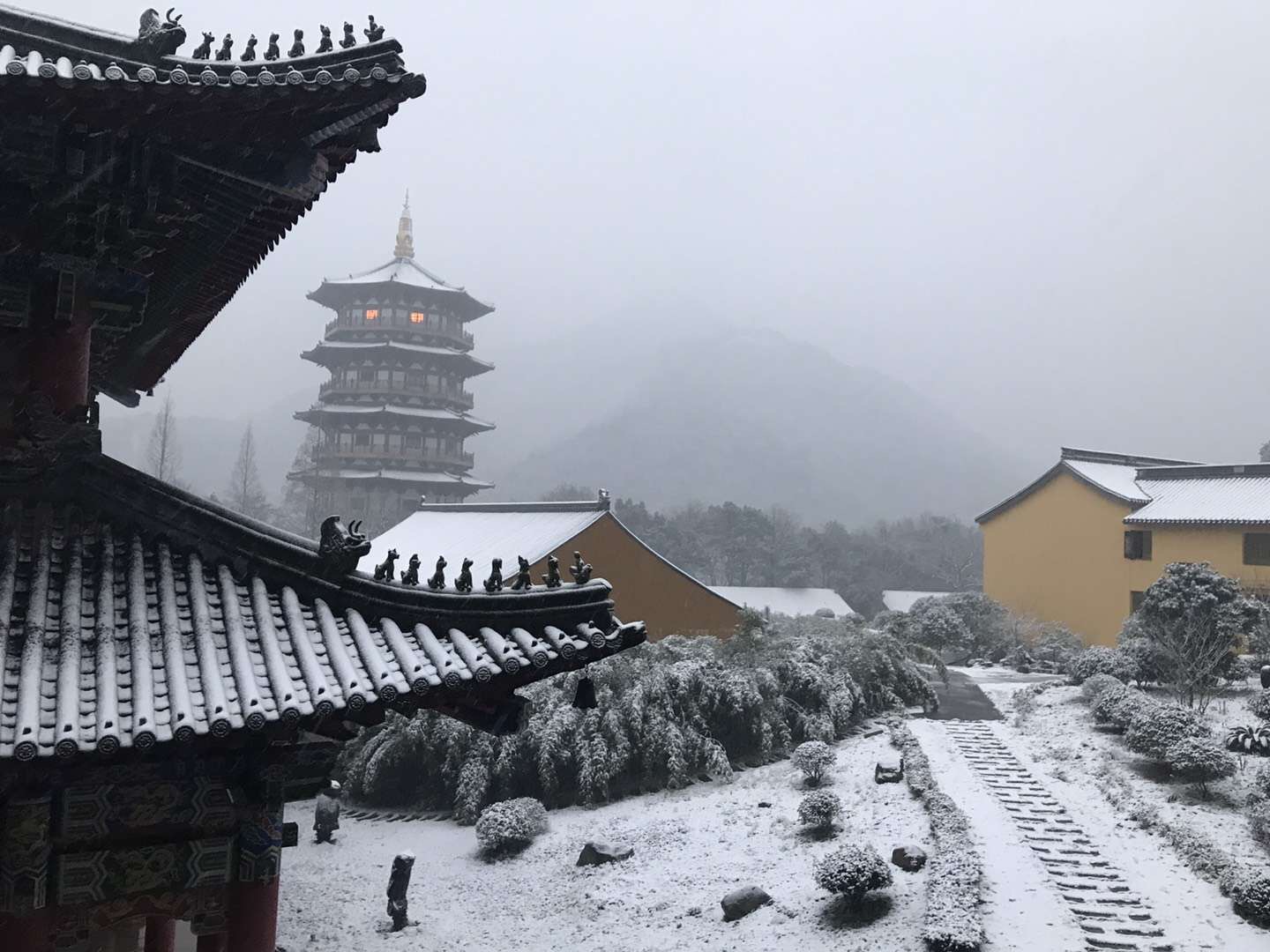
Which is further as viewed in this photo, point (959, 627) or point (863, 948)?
point (959, 627)

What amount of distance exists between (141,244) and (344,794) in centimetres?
1414

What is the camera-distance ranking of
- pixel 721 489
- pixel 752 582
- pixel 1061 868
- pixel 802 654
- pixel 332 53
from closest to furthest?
pixel 332 53 < pixel 1061 868 < pixel 802 654 < pixel 752 582 < pixel 721 489

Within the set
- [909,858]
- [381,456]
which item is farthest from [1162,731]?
[381,456]

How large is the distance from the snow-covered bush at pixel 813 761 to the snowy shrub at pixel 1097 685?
219 inches

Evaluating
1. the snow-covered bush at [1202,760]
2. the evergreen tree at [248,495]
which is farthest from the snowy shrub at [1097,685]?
the evergreen tree at [248,495]

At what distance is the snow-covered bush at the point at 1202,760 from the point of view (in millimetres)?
12094

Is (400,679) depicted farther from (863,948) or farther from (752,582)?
(752,582)

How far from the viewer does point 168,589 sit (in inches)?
168

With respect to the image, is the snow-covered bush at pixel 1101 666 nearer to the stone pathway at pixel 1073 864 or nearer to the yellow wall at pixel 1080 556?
the stone pathway at pixel 1073 864

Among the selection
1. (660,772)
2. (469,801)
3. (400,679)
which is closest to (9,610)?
(400,679)

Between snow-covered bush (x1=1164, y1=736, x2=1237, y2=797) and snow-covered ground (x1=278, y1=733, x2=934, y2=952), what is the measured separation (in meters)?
3.49

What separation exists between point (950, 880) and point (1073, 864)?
67.9 inches

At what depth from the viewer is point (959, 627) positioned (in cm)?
2809

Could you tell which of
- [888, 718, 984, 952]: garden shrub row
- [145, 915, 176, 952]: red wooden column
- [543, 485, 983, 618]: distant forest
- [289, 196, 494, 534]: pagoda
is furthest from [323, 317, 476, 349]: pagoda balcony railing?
[145, 915, 176, 952]: red wooden column
